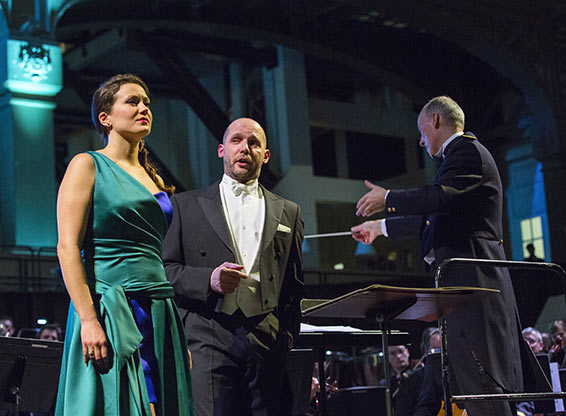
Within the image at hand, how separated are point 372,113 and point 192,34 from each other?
16.8 ft

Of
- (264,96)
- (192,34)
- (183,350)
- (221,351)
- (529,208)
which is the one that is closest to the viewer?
(183,350)

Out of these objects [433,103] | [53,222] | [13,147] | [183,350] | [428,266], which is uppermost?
[13,147]

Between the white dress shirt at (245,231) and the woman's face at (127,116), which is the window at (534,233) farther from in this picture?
the woman's face at (127,116)

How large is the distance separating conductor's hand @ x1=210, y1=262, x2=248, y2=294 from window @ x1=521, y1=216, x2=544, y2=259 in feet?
53.3

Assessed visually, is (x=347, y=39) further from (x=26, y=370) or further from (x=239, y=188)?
(x=239, y=188)

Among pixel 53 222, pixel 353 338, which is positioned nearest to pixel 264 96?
pixel 53 222

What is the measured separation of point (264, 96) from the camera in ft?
57.9

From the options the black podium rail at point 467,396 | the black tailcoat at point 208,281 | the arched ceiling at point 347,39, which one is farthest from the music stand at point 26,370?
the arched ceiling at point 347,39

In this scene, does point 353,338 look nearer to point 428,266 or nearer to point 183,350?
point 428,266

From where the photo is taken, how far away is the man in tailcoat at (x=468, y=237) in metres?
3.75

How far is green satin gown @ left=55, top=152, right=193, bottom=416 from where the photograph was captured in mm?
2859

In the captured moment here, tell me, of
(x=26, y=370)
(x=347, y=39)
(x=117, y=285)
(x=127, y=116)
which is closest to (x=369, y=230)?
(x=127, y=116)

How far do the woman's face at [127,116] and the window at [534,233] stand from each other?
1655 centimetres

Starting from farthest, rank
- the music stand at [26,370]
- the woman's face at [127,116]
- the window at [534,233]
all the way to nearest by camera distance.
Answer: the window at [534,233], the music stand at [26,370], the woman's face at [127,116]
